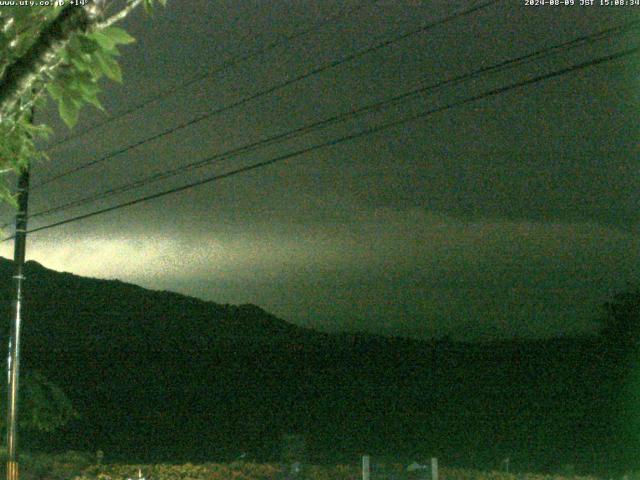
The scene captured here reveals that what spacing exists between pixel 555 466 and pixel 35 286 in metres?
76.5

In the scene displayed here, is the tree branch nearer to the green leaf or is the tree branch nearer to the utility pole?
the green leaf

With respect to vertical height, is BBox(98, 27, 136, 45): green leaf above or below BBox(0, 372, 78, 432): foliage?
above

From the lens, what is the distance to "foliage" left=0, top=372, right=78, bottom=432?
84.9 ft

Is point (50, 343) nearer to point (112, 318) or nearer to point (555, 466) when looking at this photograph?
point (112, 318)

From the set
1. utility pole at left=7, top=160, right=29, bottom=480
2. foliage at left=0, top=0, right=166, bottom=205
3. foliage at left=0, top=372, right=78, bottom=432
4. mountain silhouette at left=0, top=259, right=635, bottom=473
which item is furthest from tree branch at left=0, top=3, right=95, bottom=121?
mountain silhouette at left=0, top=259, right=635, bottom=473

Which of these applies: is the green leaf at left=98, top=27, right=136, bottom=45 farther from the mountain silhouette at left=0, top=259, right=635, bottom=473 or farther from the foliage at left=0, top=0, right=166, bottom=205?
the mountain silhouette at left=0, top=259, right=635, bottom=473

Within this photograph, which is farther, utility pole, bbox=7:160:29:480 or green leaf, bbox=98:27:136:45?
utility pole, bbox=7:160:29:480

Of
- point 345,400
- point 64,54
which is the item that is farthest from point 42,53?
point 345,400

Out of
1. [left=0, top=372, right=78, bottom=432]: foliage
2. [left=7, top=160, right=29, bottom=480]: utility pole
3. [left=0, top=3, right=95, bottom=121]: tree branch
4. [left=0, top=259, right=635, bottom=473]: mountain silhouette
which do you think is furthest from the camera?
[left=0, top=259, right=635, bottom=473]: mountain silhouette

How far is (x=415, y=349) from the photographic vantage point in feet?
177

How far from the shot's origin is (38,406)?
25969 millimetres

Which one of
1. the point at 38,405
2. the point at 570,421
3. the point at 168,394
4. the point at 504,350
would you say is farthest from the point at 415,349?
the point at 38,405

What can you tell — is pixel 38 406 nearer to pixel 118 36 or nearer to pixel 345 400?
pixel 345 400

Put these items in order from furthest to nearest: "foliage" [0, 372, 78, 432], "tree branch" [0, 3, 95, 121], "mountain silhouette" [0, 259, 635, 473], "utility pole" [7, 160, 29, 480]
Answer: "mountain silhouette" [0, 259, 635, 473], "foliage" [0, 372, 78, 432], "utility pole" [7, 160, 29, 480], "tree branch" [0, 3, 95, 121]
